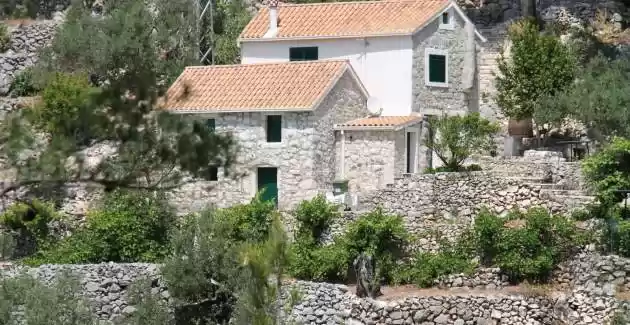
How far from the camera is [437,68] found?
46.3 m

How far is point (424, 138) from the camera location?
1753 inches

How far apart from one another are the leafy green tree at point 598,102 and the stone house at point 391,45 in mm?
3049

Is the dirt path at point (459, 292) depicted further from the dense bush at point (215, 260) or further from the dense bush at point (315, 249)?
the dense bush at point (215, 260)

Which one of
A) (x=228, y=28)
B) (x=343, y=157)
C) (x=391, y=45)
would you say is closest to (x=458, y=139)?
(x=343, y=157)

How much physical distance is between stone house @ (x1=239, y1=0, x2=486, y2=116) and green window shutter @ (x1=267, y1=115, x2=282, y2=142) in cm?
312

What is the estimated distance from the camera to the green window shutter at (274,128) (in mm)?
43750

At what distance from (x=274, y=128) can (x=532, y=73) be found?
7481mm

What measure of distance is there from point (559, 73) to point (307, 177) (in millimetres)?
7936

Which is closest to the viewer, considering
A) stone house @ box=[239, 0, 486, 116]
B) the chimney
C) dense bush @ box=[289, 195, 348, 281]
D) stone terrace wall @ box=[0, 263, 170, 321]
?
stone terrace wall @ box=[0, 263, 170, 321]

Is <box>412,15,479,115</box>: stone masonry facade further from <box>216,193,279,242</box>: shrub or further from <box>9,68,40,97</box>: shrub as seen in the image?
<box>9,68,40,97</box>: shrub

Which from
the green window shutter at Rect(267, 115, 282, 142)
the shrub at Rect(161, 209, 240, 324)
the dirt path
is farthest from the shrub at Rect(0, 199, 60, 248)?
Result: the dirt path

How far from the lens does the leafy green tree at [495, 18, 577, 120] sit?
4575 cm

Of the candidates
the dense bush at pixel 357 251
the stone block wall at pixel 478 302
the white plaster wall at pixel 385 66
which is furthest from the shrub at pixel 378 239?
the white plaster wall at pixel 385 66

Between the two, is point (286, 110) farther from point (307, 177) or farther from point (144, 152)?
point (144, 152)
